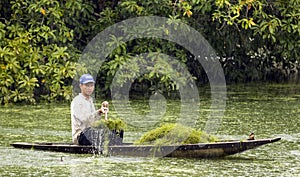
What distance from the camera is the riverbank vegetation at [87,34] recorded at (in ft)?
40.7

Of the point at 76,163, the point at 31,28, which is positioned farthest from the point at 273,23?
the point at 76,163

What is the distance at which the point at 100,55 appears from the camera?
13.6 m

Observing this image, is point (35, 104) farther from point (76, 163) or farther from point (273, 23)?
point (76, 163)

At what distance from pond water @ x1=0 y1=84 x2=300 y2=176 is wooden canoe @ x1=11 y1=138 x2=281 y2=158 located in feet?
0.20

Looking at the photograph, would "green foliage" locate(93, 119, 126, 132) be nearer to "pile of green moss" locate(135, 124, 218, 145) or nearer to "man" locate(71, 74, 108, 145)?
"man" locate(71, 74, 108, 145)

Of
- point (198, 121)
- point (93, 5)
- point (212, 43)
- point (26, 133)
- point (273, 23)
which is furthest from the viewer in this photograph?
point (212, 43)

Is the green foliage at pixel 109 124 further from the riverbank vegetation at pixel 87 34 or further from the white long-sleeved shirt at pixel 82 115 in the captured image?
the riverbank vegetation at pixel 87 34

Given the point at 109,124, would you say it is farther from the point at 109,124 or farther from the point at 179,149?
the point at 179,149

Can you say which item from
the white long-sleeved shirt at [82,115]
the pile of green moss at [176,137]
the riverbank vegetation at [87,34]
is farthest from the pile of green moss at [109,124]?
the riverbank vegetation at [87,34]

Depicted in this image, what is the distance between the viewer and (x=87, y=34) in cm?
1430

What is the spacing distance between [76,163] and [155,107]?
14.5 feet

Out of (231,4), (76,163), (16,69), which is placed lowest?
(76,163)

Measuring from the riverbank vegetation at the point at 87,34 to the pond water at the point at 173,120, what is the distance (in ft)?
1.55

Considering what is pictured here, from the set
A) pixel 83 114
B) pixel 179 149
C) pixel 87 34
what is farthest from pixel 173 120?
pixel 87 34
